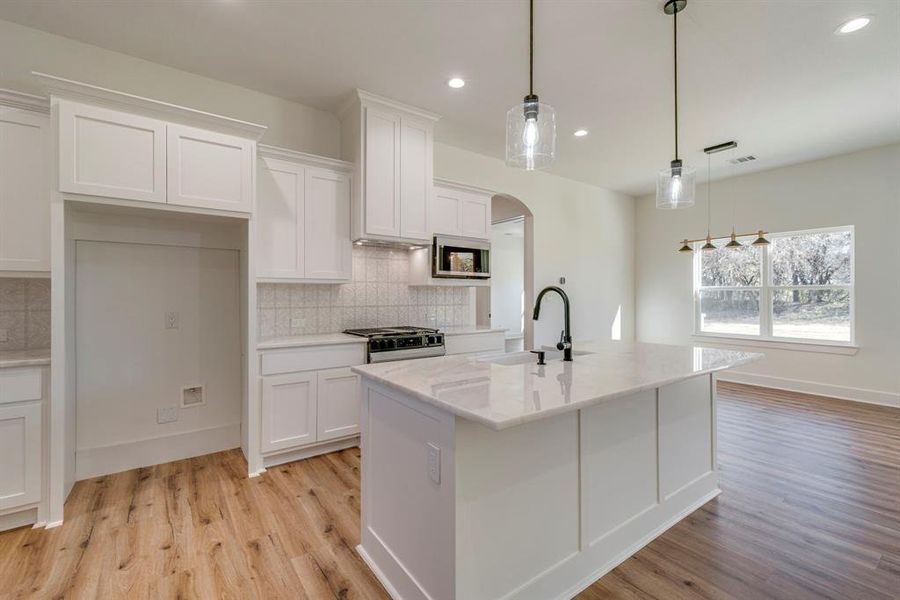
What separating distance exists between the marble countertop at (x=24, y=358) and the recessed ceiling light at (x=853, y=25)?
506cm

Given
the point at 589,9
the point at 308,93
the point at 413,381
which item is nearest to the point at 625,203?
the point at 589,9

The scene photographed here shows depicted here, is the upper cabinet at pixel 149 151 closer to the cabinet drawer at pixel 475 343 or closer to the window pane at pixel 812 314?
the cabinet drawer at pixel 475 343

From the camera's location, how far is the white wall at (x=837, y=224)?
4.51 meters

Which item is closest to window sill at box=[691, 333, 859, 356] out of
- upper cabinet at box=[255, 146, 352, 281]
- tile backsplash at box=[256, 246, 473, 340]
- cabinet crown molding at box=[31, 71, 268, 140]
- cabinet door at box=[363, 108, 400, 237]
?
tile backsplash at box=[256, 246, 473, 340]

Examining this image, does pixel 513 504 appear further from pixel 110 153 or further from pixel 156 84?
pixel 156 84

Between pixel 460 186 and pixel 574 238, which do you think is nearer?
pixel 460 186

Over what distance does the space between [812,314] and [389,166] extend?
551cm

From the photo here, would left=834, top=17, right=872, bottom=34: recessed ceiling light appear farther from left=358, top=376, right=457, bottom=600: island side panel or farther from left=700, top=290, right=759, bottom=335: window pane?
left=700, top=290, right=759, bottom=335: window pane

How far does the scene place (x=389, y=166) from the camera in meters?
3.57

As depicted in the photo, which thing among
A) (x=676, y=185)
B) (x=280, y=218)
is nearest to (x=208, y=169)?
(x=280, y=218)

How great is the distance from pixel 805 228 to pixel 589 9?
15.1ft

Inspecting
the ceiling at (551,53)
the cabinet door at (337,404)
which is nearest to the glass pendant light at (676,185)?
the ceiling at (551,53)

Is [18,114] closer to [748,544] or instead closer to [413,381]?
[413,381]

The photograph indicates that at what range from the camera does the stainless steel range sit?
329cm
